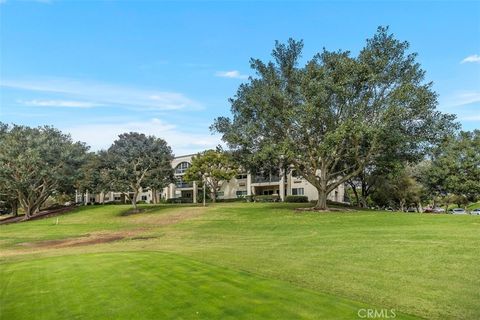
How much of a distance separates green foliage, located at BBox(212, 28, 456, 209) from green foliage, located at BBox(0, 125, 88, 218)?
24.4 meters

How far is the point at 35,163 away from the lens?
4662 cm

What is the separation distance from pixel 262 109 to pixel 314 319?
28.1 metres

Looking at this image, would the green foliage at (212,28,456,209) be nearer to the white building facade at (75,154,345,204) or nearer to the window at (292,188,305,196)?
the white building facade at (75,154,345,204)

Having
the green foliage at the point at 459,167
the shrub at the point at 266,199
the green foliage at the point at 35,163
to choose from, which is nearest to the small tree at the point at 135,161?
the green foliage at the point at 35,163

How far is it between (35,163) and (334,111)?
34.3m

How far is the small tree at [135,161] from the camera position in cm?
4634

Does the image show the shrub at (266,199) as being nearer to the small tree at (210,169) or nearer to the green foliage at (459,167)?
the small tree at (210,169)

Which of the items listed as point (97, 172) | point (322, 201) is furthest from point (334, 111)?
point (97, 172)

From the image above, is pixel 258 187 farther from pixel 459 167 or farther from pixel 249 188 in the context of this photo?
pixel 459 167

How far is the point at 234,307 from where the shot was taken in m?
7.32

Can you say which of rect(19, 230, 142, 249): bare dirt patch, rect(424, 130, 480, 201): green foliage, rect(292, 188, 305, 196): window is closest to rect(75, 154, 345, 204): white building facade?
rect(292, 188, 305, 196): window

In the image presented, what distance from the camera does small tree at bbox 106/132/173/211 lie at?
46344 mm

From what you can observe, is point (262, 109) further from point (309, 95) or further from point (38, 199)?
point (38, 199)

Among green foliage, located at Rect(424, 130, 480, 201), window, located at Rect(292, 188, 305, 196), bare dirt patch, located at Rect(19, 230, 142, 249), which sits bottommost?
bare dirt patch, located at Rect(19, 230, 142, 249)
